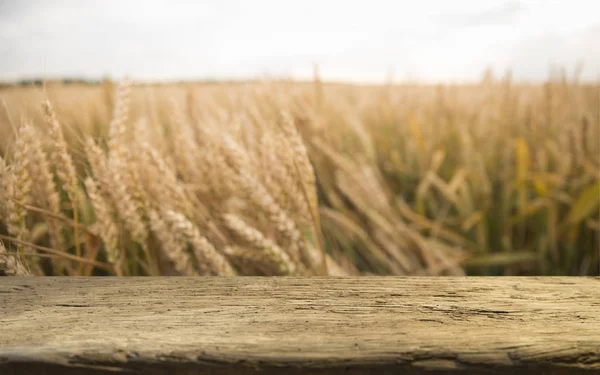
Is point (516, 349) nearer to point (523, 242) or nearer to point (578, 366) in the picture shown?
point (578, 366)

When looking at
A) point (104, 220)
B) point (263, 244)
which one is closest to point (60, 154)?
point (104, 220)

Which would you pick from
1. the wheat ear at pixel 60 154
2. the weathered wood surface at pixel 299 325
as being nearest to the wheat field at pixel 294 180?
the wheat ear at pixel 60 154

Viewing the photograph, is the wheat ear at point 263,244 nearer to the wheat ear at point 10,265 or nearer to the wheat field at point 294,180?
the wheat field at point 294,180

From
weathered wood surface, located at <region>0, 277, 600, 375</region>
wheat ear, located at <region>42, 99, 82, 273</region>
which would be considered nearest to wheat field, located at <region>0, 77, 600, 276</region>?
wheat ear, located at <region>42, 99, 82, 273</region>

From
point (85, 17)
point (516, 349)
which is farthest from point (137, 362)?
point (85, 17)

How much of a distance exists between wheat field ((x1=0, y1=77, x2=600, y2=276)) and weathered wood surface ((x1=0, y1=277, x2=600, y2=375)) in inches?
4.0

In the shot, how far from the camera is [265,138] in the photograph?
1.84ft

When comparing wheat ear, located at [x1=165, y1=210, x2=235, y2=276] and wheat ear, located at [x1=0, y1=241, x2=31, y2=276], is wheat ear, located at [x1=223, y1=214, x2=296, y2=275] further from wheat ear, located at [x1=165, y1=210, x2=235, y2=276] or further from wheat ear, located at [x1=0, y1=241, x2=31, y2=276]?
wheat ear, located at [x1=0, y1=241, x2=31, y2=276]

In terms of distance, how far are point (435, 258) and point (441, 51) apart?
1.17ft

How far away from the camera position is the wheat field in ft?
1.75

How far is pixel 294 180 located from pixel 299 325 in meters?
0.23

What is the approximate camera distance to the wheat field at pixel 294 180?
1.75 ft

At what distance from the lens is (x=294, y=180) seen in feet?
1.84

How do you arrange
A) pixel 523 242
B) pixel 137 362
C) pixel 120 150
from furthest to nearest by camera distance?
pixel 523 242
pixel 120 150
pixel 137 362
